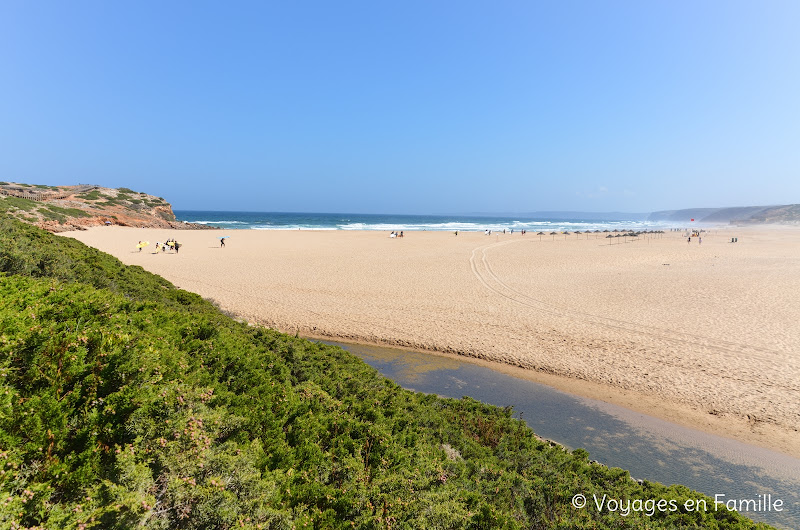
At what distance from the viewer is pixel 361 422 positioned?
4.78 meters

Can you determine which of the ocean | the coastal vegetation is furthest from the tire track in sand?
the ocean

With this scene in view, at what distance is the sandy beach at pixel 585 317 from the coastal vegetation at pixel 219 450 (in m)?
5.16

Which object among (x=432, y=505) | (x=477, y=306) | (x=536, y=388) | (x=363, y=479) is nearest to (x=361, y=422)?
(x=363, y=479)

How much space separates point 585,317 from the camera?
14.8m

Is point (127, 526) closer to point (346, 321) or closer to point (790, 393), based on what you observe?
point (346, 321)

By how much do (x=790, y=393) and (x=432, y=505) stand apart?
10.9 meters

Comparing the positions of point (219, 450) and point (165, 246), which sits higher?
point (165, 246)

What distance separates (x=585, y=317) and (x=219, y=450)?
14.6 m

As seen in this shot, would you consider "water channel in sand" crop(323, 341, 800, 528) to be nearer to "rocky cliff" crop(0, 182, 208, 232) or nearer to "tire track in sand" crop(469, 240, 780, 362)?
"tire track in sand" crop(469, 240, 780, 362)

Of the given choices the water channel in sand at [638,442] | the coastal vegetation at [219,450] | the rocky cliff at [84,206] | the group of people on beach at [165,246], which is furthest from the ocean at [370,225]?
the coastal vegetation at [219,450]

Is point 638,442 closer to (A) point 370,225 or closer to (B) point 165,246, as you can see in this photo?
(B) point 165,246

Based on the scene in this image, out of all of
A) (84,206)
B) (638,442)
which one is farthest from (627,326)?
(84,206)

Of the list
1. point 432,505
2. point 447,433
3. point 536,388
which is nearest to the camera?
point 432,505

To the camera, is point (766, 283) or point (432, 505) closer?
point (432, 505)
